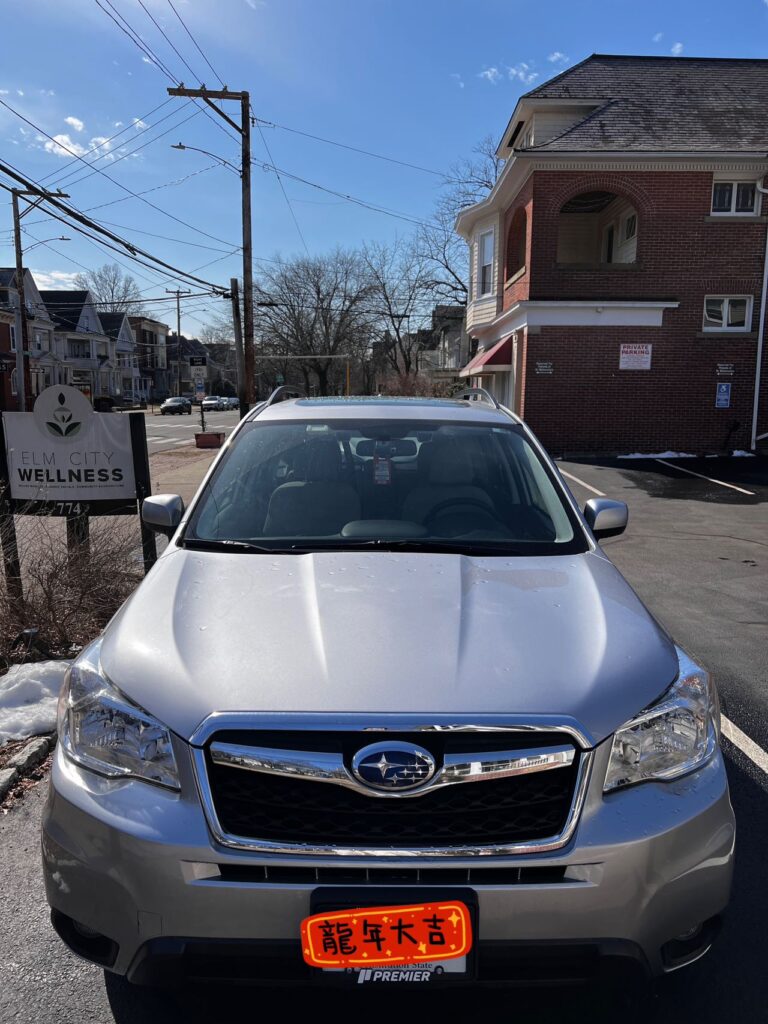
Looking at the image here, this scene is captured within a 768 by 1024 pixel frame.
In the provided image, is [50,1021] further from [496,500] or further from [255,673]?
[496,500]

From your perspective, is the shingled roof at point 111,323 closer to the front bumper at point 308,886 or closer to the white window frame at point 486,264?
the white window frame at point 486,264

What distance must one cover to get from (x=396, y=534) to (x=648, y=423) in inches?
723

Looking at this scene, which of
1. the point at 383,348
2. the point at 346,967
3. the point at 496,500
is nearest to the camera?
the point at 346,967

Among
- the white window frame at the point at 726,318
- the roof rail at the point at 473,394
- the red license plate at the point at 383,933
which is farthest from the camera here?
the white window frame at the point at 726,318

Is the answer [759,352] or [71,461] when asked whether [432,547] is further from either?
[759,352]

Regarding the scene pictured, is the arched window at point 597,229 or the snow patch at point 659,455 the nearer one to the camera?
the snow patch at point 659,455

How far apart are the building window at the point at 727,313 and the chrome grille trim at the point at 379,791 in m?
20.3

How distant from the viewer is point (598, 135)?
1945 centimetres

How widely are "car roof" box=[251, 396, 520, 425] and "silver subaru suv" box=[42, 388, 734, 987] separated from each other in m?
1.60

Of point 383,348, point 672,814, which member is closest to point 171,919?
point 672,814

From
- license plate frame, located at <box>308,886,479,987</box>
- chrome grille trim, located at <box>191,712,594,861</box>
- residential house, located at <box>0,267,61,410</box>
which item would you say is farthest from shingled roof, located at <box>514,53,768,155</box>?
residential house, located at <box>0,267,61,410</box>

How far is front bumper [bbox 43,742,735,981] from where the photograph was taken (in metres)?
1.85

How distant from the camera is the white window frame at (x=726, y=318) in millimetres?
19875

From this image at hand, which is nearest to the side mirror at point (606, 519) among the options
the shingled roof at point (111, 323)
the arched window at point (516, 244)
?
the arched window at point (516, 244)
